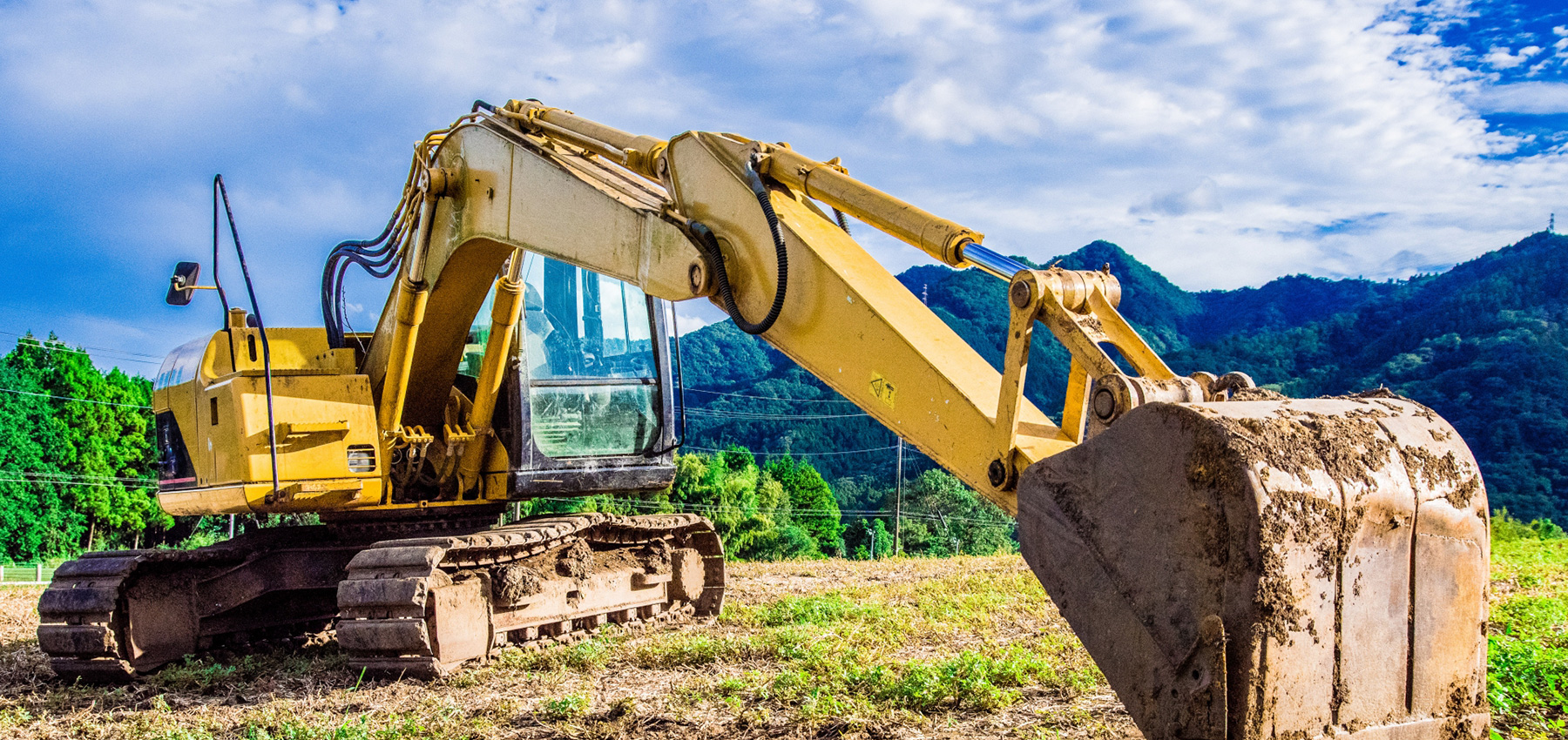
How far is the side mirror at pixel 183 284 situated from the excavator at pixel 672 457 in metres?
0.02

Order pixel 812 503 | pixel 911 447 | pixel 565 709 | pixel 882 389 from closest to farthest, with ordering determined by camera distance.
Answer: pixel 882 389 < pixel 565 709 < pixel 911 447 < pixel 812 503

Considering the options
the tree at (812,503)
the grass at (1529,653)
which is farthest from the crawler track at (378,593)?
the tree at (812,503)

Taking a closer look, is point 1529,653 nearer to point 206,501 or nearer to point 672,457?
point 672,457

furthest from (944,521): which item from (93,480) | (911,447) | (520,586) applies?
(520,586)

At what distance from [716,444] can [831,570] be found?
64.6 meters

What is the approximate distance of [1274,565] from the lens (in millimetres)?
2680

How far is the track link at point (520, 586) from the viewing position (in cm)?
612

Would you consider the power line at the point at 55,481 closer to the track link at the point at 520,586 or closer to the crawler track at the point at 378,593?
the crawler track at the point at 378,593

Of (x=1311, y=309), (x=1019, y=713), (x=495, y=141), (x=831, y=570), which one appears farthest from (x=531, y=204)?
(x=1311, y=309)

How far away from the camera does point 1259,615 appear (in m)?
2.67

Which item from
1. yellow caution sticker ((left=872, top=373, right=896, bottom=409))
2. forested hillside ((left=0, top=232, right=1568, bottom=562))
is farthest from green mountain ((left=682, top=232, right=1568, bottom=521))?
yellow caution sticker ((left=872, top=373, right=896, bottom=409))

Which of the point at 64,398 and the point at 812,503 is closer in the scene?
the point at 64,398

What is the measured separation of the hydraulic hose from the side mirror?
135 inches

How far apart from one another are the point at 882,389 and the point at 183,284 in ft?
15.3
